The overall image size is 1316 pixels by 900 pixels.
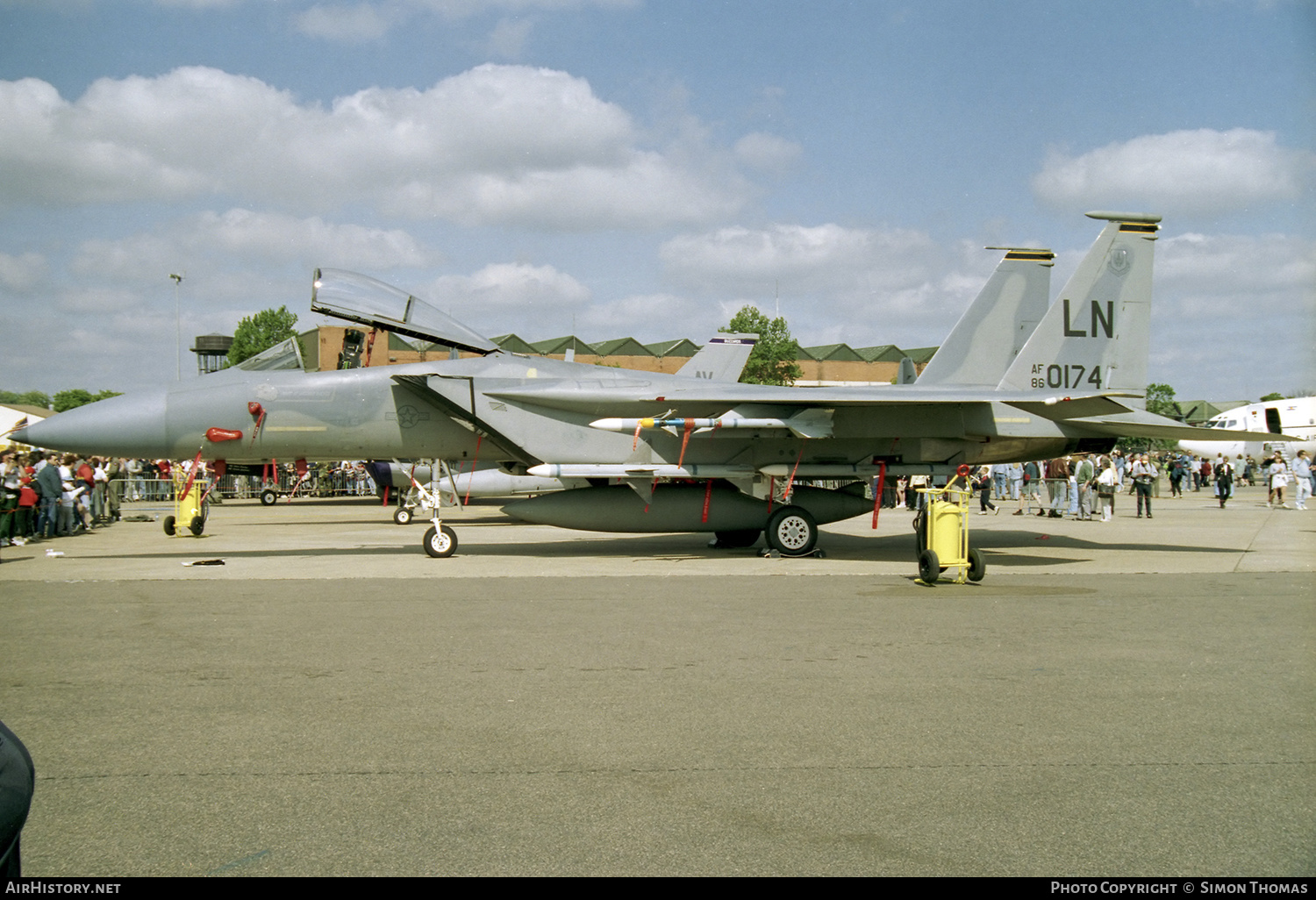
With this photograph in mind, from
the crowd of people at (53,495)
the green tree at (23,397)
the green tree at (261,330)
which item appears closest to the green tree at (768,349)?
the green tree at (261,330)

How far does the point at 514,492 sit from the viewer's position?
21.3 metres

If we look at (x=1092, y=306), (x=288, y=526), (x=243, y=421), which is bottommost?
(x=288, y=526)

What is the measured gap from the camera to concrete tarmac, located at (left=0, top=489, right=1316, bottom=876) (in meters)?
3.28

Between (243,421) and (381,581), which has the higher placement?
(243,421)

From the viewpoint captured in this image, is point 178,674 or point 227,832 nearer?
point 227,832

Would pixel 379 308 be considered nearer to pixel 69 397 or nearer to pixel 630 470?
pixel 630 470

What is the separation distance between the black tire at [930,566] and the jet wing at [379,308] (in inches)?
277

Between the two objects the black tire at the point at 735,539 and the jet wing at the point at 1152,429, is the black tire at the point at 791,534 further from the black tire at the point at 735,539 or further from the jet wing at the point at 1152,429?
the jet wing at the point at 1152,429

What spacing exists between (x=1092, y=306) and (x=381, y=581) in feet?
36.2

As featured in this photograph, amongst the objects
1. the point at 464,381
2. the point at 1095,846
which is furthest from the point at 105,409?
the point at 1095,846

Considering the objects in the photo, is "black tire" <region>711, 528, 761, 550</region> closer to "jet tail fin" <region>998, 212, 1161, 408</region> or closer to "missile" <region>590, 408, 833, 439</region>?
"missile" <region>590, 408, 833, 439</region>

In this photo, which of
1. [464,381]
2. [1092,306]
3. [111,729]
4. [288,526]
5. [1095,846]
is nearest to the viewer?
[1095,846]

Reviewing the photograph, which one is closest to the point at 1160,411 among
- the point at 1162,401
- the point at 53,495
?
the point at 1162,401

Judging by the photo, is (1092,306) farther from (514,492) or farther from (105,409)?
(105,409)
